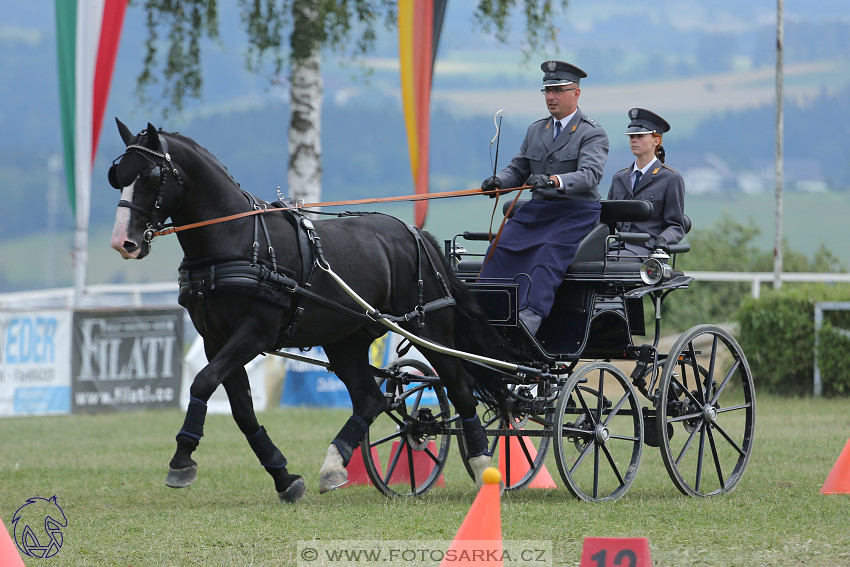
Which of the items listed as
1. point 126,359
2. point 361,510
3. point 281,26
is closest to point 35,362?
point 126,359

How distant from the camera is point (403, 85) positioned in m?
12.9

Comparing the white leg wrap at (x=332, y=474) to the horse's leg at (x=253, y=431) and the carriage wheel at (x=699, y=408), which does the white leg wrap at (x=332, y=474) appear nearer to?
the horse's leg at (x=253, y=431)

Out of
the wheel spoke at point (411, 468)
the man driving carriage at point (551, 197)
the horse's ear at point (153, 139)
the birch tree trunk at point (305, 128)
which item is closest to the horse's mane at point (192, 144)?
the horse's ear at point (153, 139)

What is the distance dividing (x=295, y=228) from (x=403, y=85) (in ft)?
21.2

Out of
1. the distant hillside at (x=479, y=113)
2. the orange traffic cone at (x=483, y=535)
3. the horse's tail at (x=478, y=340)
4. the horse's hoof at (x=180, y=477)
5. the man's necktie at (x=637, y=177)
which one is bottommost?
the horse's hoof at (x=180, y=477)

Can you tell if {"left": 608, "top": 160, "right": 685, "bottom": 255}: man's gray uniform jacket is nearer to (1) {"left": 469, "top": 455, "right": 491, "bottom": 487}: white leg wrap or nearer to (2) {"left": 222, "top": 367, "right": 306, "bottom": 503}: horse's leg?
(1) {"left": 469, "top": 455, "right": 491, "bottom": 487}: white leg wrap

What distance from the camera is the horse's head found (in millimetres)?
6090

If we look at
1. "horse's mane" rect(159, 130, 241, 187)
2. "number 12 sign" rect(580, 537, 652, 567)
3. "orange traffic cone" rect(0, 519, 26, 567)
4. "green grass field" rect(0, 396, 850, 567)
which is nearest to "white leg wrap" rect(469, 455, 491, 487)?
"green grass field" rect(0, 396, 850, 567)

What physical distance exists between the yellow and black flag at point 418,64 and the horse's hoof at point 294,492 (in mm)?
6179

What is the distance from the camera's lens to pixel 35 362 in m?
12.9

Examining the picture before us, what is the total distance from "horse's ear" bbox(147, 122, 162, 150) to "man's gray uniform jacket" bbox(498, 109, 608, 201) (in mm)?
2187

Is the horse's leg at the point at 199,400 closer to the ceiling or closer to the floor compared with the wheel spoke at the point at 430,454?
closer to the ceiling

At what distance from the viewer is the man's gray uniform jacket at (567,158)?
7.03 metres

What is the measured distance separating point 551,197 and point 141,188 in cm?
244
